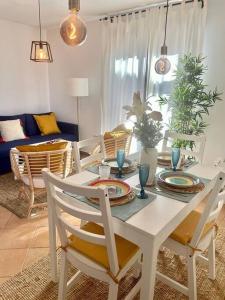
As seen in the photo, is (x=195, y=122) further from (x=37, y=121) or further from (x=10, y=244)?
(x=37, y=121)

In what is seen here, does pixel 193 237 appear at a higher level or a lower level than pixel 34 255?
higher

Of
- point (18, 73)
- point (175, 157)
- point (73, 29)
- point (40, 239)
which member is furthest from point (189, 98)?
point (18, 73)

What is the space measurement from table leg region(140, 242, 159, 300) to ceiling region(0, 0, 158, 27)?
3.11m

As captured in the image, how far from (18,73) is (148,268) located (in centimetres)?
430

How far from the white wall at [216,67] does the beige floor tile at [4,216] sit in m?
2.60

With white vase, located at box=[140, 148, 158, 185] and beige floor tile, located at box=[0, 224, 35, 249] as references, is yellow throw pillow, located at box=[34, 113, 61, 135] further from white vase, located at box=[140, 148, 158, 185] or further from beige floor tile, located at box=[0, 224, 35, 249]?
white vase, located at box=[140, 148, 158, 185]

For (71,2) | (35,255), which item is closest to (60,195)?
(35,255)

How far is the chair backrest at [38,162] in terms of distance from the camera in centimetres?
232

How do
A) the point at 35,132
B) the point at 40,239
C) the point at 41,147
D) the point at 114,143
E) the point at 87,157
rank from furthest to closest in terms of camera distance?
the point at 35,132, the point at 114,143, the point at 41,147, the point at 40,239, the point at 87,157

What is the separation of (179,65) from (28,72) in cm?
296

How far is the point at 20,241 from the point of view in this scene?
2.17m

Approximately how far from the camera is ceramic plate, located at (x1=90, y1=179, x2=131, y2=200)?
1.39 metres

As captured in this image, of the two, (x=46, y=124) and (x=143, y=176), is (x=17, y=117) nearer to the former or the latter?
(x=46, y=124)

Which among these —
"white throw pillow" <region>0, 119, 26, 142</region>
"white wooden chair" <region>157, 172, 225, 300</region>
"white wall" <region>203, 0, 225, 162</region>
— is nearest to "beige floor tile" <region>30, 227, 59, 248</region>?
"white wooden chair" <region>157, 172, 225, 300</region>
